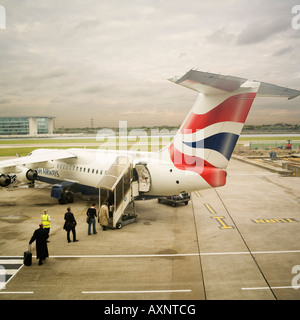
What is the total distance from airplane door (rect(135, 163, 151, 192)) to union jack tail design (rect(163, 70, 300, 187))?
178 centimetres

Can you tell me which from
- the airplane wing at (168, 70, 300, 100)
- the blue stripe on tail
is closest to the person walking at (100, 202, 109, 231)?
the blue stripe on tail

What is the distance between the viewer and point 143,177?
54.4 ft

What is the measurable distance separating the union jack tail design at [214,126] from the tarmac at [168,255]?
3.46 metres

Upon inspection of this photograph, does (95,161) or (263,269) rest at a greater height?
(95,161)

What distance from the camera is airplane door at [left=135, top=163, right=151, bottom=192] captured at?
53.6 ft

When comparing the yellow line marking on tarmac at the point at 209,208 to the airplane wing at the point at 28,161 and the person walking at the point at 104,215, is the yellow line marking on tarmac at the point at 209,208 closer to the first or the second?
the person walking at the point at 104,215

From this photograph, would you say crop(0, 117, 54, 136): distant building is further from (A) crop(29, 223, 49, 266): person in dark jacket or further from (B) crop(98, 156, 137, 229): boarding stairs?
(A) crop(29, 223, 49, 266): person in dark jacket

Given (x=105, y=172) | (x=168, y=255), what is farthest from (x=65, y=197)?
(x=168, y=255)

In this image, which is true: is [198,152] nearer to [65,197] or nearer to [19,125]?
[65,197]

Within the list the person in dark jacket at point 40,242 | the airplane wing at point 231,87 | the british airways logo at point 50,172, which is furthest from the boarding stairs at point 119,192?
the british airways logo at point 50,172

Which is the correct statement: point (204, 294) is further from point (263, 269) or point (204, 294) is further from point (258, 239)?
point (258, 239)
